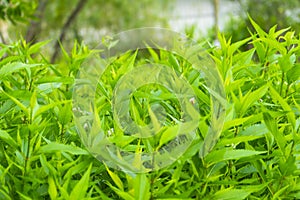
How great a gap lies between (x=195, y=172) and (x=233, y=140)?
0.09 m

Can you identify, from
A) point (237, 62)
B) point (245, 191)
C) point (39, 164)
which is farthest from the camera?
point (237, 62)

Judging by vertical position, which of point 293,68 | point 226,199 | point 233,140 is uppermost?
point 293,68

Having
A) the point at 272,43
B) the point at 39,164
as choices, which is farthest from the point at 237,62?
the point at 39,164

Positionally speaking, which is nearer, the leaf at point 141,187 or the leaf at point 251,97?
the leaf at point 141,187

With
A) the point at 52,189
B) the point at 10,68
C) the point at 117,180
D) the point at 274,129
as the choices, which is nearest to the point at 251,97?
the point at 274,129

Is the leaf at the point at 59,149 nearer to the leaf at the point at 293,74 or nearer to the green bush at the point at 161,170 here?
the green bush at the point at 161,170

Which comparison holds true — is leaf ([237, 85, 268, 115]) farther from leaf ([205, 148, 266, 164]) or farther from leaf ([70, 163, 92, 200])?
leaf ([70, 163, 92, 200])

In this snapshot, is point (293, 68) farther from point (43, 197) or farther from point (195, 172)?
point (43, 197)

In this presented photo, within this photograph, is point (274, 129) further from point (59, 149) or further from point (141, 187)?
point (59, 149)

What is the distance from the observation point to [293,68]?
4.56ft

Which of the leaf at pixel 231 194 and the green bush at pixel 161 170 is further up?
the green bush at pixel 161 170

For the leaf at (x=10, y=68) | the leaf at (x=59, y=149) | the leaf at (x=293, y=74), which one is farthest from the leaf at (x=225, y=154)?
the leaf at (x=10, y=68)

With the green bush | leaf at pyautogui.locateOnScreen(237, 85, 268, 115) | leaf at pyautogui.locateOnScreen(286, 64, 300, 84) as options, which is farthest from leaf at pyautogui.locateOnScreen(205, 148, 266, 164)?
leaf at pyautogui.locateOnScreen(286, 64, 300, 84)

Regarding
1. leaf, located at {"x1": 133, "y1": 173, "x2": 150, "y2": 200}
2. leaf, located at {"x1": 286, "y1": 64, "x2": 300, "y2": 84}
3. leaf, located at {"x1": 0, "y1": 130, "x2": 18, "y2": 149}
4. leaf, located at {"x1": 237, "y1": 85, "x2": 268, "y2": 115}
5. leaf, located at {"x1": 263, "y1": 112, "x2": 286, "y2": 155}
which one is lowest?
leaf, located at {"x1": 133, "y1": 173, "x2": 150, "y2": 200}
